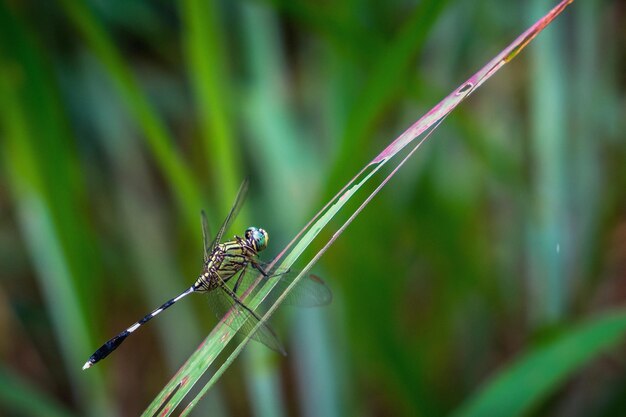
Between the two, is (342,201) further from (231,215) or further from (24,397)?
(24,397)

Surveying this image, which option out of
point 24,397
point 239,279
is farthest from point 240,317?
point 24,397

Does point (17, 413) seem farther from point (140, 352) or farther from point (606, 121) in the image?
point (606, 121)

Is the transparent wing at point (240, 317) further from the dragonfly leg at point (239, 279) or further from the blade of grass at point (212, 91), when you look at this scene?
the blade of grass at point (212, 91)

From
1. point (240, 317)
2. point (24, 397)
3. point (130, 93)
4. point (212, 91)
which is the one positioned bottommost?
point (240, 317)

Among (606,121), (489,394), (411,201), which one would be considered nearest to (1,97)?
(411,201)

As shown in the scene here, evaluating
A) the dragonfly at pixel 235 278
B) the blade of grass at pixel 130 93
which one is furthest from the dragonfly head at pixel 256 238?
the blade of grass at pixel 130 93

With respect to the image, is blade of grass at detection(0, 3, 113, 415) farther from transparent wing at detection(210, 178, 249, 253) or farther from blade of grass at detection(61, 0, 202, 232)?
transparent wing at detection(210, 178, 249, 253)
